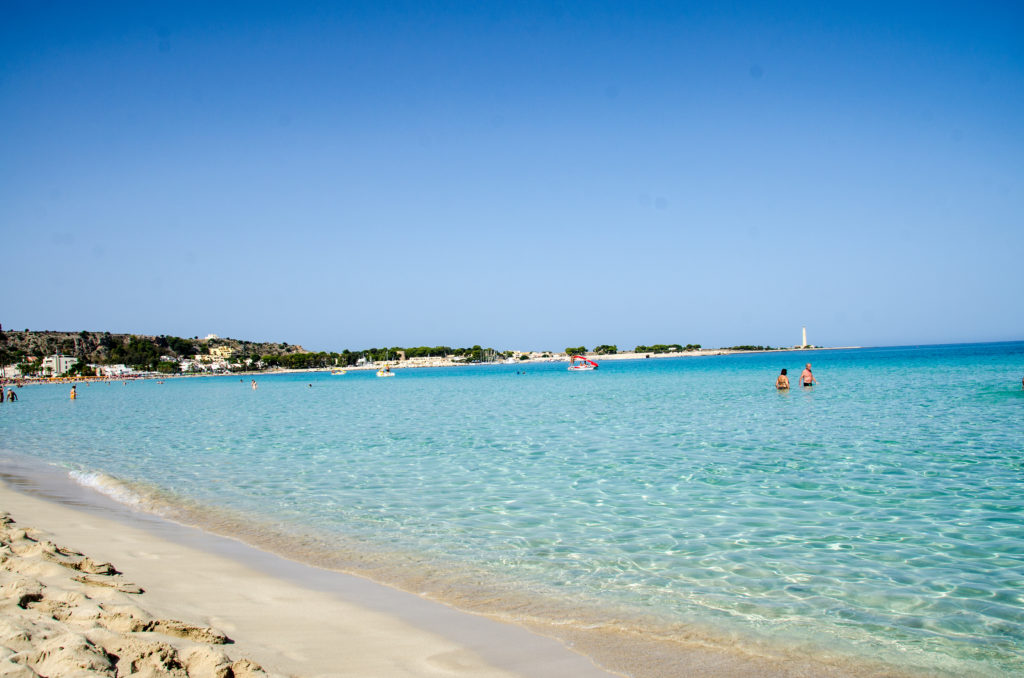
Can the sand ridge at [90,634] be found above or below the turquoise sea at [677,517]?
above

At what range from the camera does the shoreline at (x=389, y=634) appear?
4441mm

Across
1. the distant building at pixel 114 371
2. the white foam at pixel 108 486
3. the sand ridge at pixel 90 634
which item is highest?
the sand ridge at pixel 90 634

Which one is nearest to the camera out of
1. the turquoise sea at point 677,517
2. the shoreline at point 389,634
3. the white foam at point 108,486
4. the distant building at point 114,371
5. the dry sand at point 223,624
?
the dry sand at point 223,624

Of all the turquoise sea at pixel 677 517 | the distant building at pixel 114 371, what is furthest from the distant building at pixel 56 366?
the turquoise sea at pixel 677 517

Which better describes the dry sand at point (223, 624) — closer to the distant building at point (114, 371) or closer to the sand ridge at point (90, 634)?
the sand ridge at point (90, 634)

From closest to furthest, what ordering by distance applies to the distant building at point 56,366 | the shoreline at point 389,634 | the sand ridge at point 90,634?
1. the sand ridge at point 90,634
2. the shoreline at point 389,634
3. the distant building at point 56,366

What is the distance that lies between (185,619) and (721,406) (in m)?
24.2

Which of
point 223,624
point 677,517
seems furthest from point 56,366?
point 223,624

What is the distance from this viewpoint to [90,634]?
4.12 meters

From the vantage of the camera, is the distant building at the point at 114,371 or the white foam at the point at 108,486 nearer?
the white foam at the point at 108,486

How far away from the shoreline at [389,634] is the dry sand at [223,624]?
0.05 feet

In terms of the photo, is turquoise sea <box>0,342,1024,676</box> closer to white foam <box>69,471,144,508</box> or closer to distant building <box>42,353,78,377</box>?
white foam <box>69,471,144,508</box>

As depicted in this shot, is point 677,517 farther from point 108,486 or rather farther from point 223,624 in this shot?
point 108,486

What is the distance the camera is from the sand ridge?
3.60 meters
